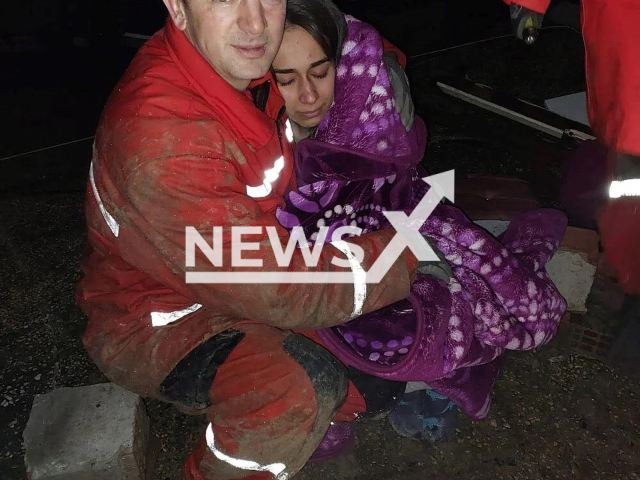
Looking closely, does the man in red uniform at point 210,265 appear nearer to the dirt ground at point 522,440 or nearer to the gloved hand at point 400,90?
the dirt ground at point 522,440

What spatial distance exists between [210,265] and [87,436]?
0.70 meters

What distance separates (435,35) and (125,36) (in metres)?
2.29

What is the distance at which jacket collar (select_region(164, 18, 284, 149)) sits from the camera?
137 cm

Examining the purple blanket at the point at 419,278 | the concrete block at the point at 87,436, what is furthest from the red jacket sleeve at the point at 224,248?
the concrete block at the point at 87,436

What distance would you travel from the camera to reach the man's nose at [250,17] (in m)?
1.37

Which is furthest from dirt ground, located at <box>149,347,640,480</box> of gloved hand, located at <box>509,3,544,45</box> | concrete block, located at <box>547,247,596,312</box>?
gloved hand, located at <box>509,3,544,45</box>

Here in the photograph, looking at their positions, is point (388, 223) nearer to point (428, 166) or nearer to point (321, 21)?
point (321, 21)

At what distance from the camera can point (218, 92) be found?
4.51ft

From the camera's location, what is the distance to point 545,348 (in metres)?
2.07

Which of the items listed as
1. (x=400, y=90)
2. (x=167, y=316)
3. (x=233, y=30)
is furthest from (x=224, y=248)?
(x=400, y=90)

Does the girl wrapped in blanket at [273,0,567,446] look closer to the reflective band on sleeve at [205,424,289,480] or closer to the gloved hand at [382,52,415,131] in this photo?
the gloved hand at [382,52,415,131]

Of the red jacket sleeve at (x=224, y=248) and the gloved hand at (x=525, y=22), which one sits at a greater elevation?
the gloved hand at (x=525, y=22)

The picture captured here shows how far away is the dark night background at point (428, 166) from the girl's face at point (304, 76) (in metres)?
0.99

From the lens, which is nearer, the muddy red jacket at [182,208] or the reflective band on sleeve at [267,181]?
the muddy red jacket at [182,208]
